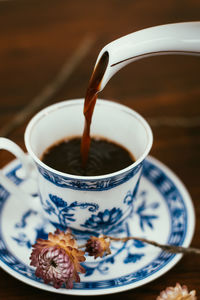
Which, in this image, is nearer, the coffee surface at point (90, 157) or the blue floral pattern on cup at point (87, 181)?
the blue floral pattern on cup at point (87, 181)

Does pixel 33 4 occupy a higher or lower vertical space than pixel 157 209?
higher

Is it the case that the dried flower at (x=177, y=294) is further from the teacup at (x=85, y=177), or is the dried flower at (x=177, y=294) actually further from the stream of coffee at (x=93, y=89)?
the stream of coffee at (x=93, y=89)

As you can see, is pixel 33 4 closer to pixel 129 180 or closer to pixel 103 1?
pixel 103 1

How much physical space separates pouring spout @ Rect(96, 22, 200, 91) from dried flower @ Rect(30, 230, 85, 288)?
334 mm

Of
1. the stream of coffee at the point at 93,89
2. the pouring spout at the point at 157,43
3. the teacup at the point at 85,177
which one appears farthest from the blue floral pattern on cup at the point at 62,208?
the pouring spout at the point at 157,43

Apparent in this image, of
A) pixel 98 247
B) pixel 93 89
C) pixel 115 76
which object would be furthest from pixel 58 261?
pixel 115 76

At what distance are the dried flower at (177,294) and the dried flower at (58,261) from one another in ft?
0.51

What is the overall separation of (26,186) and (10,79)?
19.3 inches

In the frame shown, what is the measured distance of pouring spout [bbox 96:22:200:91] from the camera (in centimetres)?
70

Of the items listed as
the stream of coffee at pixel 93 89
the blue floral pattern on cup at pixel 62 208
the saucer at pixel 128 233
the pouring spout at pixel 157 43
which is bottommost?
the saucer at pixel 128 233

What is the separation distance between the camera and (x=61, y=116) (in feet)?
3.12

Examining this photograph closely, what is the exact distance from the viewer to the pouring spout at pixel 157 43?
2.31 feet

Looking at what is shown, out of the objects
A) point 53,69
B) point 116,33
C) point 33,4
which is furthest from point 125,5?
point 53,69

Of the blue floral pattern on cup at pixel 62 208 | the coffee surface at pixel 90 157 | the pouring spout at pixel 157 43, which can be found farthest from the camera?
the coffee surface at pixel 90 157
